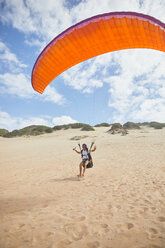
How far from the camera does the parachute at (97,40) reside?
4.05m

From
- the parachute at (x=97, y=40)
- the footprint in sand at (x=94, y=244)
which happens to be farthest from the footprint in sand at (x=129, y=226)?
the parachute at (x=97, y=40)

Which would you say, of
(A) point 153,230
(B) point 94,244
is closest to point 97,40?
(A) point 153,230

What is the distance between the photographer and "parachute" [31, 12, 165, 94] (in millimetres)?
4055

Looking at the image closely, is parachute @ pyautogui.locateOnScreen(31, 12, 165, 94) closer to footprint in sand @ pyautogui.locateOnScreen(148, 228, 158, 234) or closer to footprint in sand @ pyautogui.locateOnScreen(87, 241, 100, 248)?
footprint in sand @ pyautogui.locateOnScreen(148, 228, 158, 234)

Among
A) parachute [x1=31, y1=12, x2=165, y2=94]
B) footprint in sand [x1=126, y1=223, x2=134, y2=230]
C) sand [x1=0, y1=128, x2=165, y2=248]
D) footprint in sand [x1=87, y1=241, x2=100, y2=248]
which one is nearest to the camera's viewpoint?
footprint in sand [x1=87, y1=241, x2=100, y2=248]

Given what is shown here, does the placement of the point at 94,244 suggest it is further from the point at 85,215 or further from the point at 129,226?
the point at 85,215

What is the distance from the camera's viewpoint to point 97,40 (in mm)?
5312

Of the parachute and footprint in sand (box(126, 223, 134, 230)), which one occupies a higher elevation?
the parachute

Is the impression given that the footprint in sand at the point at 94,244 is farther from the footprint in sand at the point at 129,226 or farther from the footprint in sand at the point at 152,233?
the footprint in sand at the point at 152,233

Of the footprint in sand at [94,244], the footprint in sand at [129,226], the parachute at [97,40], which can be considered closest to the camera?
the footprint in sand at [94,244]

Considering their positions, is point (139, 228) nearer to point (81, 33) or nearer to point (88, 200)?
point (88, 200)

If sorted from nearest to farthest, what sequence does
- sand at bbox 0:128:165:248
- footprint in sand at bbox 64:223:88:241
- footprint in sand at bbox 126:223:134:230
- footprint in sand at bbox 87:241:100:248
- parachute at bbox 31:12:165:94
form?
footprint in sand at bbox 87:241:100:248 → sand at bbox 0:128:165:248 → footprint in sand at bbox 64:223:88:241 → footprint in sand at bbox 126:223:134:230 → parachute at bbox 31:12:165:94

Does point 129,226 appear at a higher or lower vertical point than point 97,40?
lower

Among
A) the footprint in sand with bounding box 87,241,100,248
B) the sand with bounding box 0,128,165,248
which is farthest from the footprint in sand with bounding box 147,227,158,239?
the footprint in sand with bounding box 87,241,100,248
